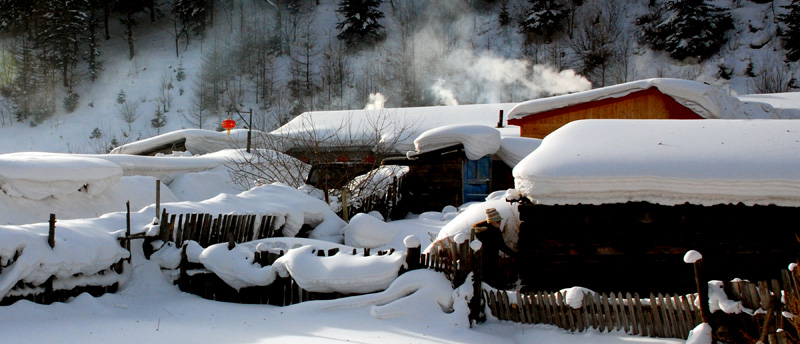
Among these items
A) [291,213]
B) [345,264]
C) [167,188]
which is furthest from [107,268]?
[167,188]

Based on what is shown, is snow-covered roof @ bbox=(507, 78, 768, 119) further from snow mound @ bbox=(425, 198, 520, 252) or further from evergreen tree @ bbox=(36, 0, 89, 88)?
evergreen tree @ bbox=(36, 0, 89, 88)

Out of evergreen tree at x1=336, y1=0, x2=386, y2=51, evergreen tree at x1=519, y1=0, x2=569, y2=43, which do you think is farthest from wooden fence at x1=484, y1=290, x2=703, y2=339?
evergreen tree at x1=336, y1=0, x2=386, y2=51

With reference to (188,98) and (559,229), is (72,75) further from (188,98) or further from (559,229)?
(559,229)

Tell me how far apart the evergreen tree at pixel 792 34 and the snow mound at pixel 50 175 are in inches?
1762

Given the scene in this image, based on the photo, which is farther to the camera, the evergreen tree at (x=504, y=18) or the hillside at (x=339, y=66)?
the evergreen tree at (x=504, y=18)

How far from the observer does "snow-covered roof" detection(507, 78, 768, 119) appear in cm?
1638

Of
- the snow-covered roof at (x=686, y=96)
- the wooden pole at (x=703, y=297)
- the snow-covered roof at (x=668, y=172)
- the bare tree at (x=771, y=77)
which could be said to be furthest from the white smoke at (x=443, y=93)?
the wooden pole at (x=703, y=297)

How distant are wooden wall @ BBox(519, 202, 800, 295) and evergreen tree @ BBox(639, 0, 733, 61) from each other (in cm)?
4229

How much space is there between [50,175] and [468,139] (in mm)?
10654

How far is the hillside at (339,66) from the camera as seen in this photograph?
1779 inches

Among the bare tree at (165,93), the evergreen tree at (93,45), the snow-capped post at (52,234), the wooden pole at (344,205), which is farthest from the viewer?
the evergreen tree at (93,45)

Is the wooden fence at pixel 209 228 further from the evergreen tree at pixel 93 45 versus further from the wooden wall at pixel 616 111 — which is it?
the evergreen tree at pixel 93 45

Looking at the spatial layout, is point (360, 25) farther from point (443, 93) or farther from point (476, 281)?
point (476, 281)

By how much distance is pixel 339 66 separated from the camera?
55.4m
